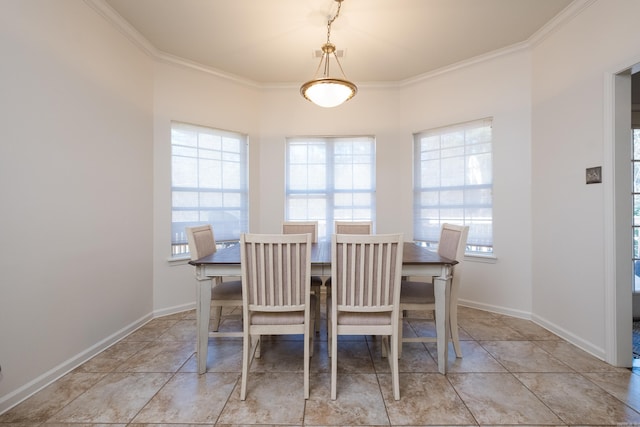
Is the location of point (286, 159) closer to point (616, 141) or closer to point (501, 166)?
point (501, 166)

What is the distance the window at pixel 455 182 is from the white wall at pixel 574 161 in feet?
1.51

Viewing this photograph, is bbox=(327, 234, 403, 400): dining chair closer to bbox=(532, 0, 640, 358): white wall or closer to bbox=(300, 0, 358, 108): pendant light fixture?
bbox=(300, 0, 358, 108): pendant light fixture

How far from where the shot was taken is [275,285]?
1.69 meters

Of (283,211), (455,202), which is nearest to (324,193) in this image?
(283,211)

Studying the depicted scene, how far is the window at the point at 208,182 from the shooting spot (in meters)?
3.15

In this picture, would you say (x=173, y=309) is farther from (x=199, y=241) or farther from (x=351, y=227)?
(x=351, y=227)

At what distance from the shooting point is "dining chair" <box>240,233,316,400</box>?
1649 mm

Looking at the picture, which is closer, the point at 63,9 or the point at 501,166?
the point at 63,9

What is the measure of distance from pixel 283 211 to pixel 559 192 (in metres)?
2.89

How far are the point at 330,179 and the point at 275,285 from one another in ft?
7.65

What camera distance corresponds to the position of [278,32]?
2635 mm

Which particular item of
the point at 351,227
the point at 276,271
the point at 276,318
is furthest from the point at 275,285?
the point at 351,227

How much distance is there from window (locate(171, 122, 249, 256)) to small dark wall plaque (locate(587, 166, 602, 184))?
3374 millimetres

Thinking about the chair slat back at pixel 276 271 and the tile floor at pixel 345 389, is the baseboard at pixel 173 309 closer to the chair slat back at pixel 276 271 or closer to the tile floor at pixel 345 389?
the tile floor at pixel 345 389
